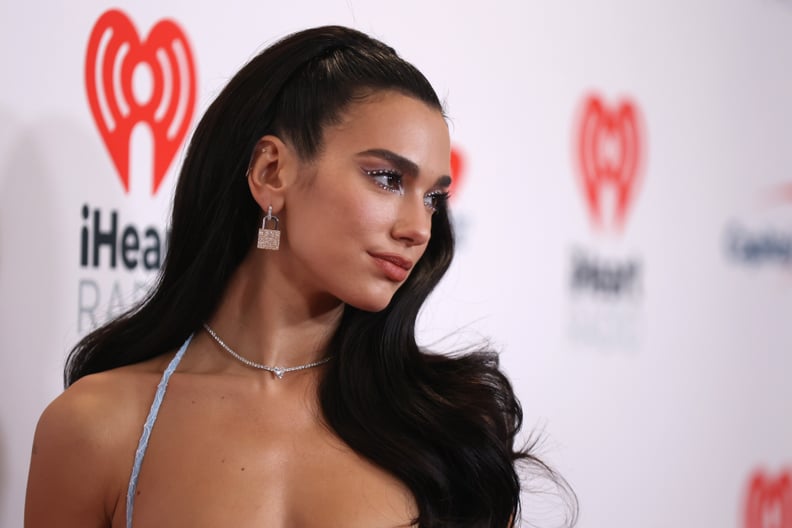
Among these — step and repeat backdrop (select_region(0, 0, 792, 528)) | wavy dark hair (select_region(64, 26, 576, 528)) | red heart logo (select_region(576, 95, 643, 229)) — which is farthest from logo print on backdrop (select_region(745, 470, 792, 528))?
wavy dark hair (select_region(64, 26, 576, 528))

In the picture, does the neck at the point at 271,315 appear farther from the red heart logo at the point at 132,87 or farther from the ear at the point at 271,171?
the red heart logo at the point at 132,87

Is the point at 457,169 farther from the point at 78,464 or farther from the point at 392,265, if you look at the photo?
the point at 78,464

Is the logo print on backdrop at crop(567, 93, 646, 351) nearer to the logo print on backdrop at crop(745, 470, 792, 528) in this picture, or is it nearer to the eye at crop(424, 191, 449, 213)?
the logo print on backdrop at crop(745, 470, 792, 528)

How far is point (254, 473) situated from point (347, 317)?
253 mm

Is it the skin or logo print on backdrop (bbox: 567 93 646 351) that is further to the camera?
logo print on backdrop (bbox: 567 93 646 351)

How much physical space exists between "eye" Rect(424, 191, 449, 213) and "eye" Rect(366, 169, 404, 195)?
55 millimetres

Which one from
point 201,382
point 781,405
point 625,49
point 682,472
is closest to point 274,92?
point 201,382

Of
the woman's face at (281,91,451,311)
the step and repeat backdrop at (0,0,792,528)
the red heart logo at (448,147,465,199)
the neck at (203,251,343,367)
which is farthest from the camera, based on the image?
the red heart logo at (448,147,465,199)

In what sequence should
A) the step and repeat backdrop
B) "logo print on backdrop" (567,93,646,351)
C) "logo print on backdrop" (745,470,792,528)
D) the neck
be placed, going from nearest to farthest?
the neck, the step and repeat backdrop, "logo print on backdrop" (567,93,646,351), "logo print on backdrop" (745,470,792,528)

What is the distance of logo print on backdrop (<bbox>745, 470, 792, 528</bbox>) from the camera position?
3.11 metres

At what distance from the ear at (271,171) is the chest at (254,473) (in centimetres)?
26

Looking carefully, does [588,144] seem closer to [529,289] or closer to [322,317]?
[529,289]

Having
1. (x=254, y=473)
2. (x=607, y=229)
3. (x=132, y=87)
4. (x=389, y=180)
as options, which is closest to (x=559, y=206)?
(x=607, y=229)

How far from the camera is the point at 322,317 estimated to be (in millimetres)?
1413
